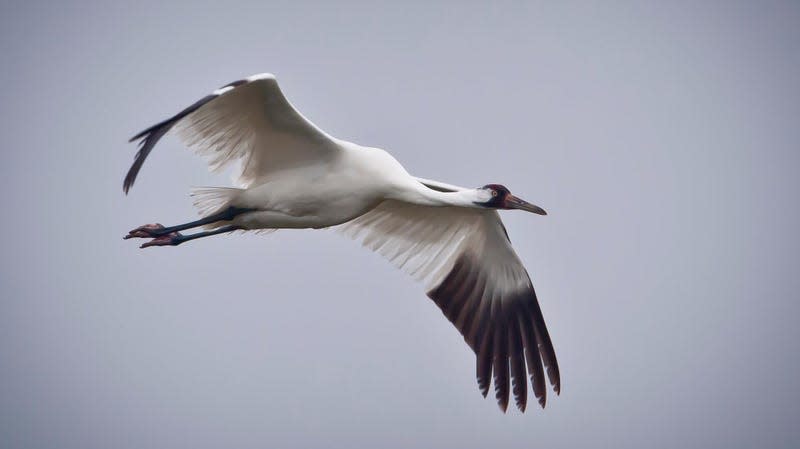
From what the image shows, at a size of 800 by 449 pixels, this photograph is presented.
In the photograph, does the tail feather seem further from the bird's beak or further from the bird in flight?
the bird's beak

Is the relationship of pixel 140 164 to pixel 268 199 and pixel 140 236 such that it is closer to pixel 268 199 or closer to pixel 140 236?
pixel 268 199

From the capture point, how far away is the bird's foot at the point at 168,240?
1089cm

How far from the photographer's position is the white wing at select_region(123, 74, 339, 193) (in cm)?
947

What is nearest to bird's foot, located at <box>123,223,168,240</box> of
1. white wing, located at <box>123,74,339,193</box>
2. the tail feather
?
the tail feather

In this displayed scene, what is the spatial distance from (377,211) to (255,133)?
193cm

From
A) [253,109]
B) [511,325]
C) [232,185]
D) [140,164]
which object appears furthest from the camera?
[511,325]

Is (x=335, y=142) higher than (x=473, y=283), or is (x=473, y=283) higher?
(x=335, y=142)

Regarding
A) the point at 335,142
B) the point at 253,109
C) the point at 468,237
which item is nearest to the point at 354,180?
the point at 335,142

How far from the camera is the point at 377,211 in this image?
11367 mm

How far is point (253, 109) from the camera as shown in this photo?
966 centimetres

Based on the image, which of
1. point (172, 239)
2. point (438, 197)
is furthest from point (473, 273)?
point (172, 239)

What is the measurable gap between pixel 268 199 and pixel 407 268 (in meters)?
2.03

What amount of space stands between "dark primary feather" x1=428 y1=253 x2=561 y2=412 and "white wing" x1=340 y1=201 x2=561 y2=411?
0.01 metres

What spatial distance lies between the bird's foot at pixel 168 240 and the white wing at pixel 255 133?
98 centimetres
